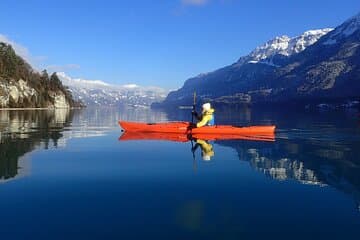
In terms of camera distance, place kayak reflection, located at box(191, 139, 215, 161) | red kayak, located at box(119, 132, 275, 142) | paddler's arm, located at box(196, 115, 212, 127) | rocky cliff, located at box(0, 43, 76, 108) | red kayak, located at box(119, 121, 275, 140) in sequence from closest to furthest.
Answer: kayak reflection, located at box(191, 139, 215, 161) < red kayak, located at box(119, 132, 275, 142) < red kayak, located at box(119, 121, 275, 140) < paddler's arm, located at box(196, 115, 212, 127) < rocky cliff, located at box(0, 43, 76, 108)

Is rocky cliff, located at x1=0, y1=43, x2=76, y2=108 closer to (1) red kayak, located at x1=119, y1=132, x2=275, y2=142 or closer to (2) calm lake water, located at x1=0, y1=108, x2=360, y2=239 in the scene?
(1) red kayak, located at x1=119, y1=132, x2=275, y2=142

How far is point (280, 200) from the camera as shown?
1911cm

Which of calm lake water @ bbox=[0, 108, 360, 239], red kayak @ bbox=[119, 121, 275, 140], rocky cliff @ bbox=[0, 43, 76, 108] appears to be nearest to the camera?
calm lake water @ bbox=[0, 108, 360, 239]

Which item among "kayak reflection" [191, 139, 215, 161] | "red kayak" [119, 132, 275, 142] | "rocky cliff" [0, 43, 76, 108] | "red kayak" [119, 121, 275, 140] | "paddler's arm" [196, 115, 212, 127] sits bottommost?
"kayak reflection" [191, 139, 215, 161]

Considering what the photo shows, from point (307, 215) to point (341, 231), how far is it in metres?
1.96

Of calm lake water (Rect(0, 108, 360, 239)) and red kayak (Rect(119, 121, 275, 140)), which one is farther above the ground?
red kayak (Rect(119, 121, 275, 140))

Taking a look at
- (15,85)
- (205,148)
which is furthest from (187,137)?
(15,85)

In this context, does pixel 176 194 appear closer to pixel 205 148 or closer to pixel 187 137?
pixel 205 148

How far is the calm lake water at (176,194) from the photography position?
14.9m

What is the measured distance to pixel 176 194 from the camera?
1986 centimetres

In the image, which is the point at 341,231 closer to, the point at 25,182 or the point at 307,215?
the point at 307,215

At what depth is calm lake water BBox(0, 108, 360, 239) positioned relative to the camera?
1488cm

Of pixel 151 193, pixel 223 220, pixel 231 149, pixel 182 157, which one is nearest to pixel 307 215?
pixel 223 220

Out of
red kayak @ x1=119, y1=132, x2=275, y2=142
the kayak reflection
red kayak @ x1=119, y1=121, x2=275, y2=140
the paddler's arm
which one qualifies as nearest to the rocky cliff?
red kayak @ x1=119, y1=121, x2=275, y2=140
